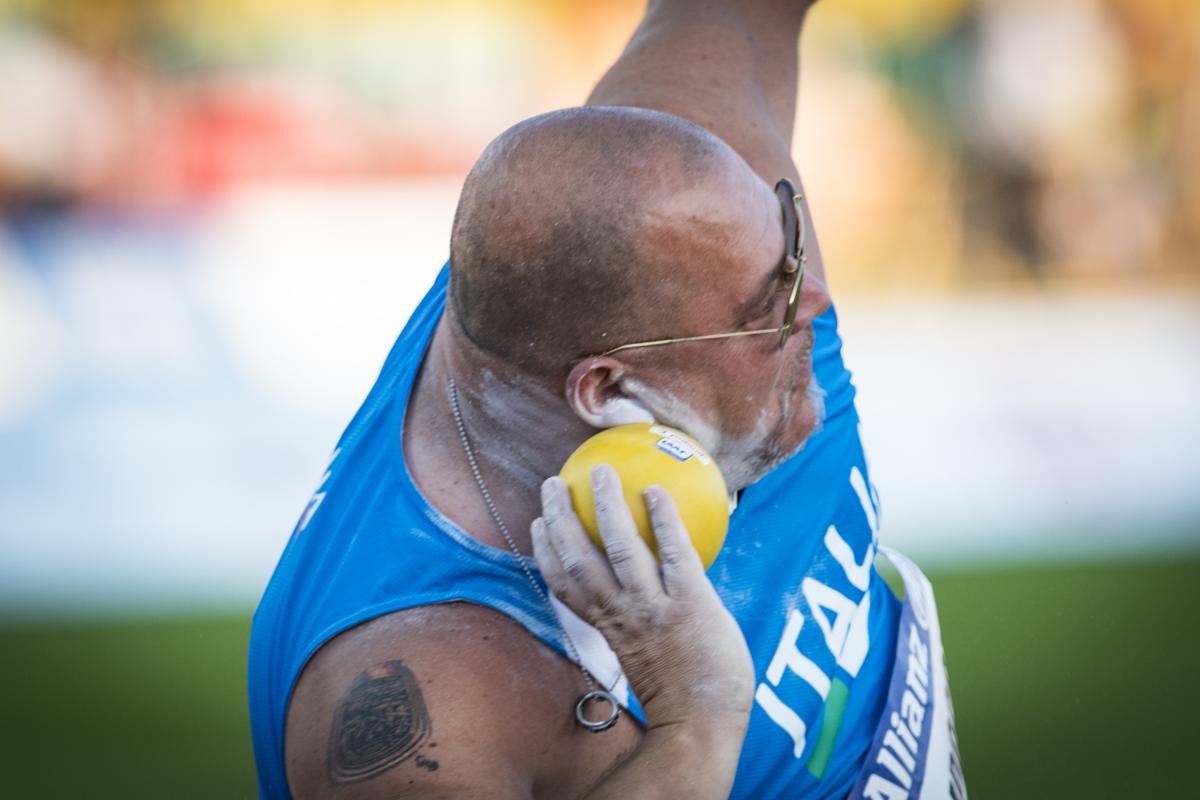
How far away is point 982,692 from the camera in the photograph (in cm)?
520

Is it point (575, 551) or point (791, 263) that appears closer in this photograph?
point (575, 551)

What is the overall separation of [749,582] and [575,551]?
2.15 ft

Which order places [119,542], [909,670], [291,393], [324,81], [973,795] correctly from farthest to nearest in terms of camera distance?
1. [324,81]
2. [291,393]
3. [119,542]
4. [973,795]
5. [909,670]

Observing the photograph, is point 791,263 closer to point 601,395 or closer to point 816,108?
point 601,395

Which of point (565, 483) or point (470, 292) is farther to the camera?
point (470, 292)

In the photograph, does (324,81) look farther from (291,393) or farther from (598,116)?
(598,116)

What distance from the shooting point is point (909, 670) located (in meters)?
2.88

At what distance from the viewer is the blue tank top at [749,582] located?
2.26 metres

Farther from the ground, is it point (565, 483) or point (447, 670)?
point (565, 483)

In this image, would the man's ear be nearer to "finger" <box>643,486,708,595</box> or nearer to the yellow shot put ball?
the yellow shot put ball

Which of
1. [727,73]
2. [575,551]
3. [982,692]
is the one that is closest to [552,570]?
[575,551]

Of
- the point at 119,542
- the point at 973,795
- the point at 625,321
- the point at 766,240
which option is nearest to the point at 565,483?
the point at 625,321

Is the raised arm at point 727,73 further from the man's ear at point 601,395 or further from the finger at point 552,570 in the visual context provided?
the finger at point 552,570

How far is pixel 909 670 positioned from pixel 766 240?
1.11 m
